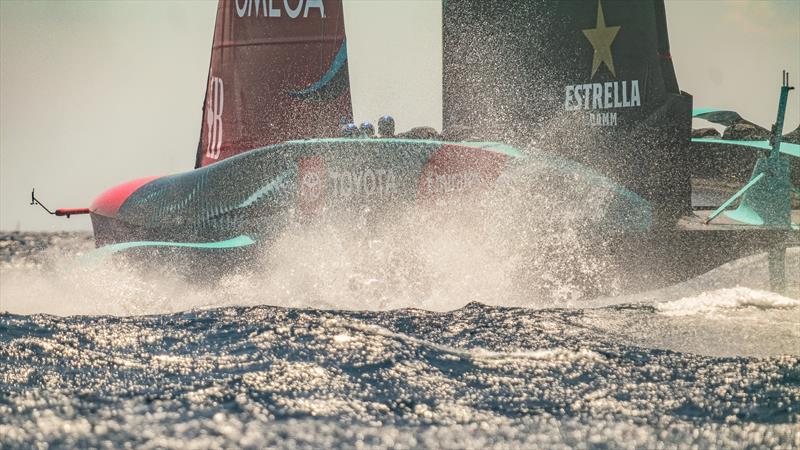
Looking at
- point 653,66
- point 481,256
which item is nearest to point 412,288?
point 481,256

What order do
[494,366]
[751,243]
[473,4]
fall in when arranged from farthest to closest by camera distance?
[473,4] < [751,243] < [494,366]

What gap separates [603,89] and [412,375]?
121 inches

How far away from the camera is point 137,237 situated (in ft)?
26.8

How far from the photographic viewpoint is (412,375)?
396 centimetres

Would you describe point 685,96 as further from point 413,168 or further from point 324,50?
point 324,50

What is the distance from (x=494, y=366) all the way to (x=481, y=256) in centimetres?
235

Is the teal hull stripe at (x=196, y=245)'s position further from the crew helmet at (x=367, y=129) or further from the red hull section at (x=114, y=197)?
the red hull section at (x=114, y=197)

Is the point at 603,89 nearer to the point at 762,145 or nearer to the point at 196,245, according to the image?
the point at 762,145

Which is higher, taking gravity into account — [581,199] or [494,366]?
[581,199]

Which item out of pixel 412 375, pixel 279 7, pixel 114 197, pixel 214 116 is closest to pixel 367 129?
pixel 279 7

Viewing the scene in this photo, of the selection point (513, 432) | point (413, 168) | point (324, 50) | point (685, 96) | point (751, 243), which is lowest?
point (513, 432)

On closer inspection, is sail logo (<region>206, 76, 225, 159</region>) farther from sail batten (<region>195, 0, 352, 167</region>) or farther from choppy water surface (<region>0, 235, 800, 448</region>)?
choppy water surface (<region>0, 235, 800, 448</region>)

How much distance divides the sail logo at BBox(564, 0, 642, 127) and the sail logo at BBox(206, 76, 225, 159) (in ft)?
13.2

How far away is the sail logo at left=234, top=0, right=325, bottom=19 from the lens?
879 cm
